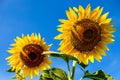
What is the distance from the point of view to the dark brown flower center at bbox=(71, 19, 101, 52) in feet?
22.7

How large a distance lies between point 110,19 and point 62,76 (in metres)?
1.74

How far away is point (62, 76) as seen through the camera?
21.0 feet

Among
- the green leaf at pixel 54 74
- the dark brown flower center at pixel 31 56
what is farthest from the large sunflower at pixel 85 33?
the dark brown flower center at pixel 31 56

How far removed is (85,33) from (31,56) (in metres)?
1.62

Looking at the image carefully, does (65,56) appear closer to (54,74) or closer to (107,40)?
(54,74)

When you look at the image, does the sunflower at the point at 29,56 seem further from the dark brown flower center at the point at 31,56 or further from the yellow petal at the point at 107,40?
the yellow petal at the point at 107,40

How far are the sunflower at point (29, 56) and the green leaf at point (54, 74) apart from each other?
89 centimetres

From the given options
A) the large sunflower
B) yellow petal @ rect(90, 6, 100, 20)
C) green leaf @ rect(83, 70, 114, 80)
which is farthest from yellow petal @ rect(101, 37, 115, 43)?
green leaf @ rect(83, 70, 114, 80)

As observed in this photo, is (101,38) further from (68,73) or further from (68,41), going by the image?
(68,73)

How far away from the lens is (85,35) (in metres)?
7.09

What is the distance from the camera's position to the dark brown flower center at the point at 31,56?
7.95 m

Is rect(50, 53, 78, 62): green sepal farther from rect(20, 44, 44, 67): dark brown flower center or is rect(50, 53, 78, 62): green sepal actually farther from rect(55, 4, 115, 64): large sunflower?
rect(20, 44, 44, 67): dark brown flower center

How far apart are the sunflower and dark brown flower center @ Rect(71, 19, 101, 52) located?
37.7 inches

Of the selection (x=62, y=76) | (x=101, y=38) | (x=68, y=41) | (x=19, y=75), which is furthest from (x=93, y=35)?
(x=19, y=75)
